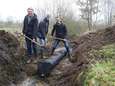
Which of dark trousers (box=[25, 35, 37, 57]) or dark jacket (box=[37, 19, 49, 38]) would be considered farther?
dark jacket (box=[37, 19, 49, 38])

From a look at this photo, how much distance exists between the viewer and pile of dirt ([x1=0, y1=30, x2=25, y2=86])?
1107cm

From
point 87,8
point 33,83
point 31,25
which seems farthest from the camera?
point 87,8

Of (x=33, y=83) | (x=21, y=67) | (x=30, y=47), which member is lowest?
(x=33, y=83)

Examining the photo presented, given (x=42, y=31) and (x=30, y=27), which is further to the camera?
(x=42, y=31)

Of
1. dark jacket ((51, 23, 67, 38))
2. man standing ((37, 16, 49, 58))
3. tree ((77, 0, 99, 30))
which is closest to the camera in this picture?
dark jacket ((51, 23, 67, 38))

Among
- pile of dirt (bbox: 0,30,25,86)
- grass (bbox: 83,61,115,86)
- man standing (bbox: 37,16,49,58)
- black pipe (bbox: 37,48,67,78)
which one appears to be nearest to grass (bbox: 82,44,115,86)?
grass (bbox: 83,61,115,86)

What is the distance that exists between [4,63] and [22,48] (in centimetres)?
216

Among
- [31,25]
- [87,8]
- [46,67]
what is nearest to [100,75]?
[46,67]

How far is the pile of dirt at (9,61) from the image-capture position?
11.1m

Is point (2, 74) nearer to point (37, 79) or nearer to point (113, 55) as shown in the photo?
point (37, 79)

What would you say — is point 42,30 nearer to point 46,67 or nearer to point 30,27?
point 30,27

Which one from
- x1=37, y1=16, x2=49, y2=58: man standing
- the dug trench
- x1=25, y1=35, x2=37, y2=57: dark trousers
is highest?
x1=37, y1=16, x2=49, y2=58: man standing

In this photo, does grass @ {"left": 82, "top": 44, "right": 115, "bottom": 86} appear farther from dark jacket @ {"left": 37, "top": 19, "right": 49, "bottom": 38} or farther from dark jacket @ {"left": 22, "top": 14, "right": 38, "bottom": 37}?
dark jacket @ {"left": 37, "top": 19, "right": 49, "bottom": 38}

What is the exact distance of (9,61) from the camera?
1188 cm
